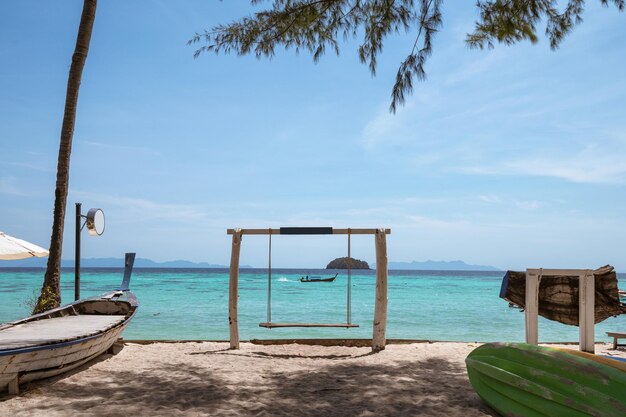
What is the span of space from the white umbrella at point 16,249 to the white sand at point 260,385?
5.26 ft

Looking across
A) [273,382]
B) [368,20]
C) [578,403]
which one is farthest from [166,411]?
[368,20]

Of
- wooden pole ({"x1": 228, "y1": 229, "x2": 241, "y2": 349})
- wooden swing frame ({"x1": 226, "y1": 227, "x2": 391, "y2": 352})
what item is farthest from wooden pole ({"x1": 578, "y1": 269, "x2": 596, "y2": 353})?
wooden pole ({"x1": 228, "y1": 229, "x2": 241, "y2": 349})

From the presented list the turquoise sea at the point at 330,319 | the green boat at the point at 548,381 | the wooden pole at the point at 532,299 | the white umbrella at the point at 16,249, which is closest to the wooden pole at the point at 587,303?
the wooden pole at the point at 532,299

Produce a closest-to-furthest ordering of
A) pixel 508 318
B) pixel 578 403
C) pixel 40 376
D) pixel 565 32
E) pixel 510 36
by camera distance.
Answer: pixel 578 403, pixel 40 376, pixel 510 36, pixel 565 32, pixel 508 318

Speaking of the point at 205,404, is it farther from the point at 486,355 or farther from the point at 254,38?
the point at 254,38

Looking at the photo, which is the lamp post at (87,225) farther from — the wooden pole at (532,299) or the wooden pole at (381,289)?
the wooden pole at (532,299)

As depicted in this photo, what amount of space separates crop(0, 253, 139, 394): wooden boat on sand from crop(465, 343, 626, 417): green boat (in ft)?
13.3

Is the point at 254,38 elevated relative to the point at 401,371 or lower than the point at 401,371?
elevated

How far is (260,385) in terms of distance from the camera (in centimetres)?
544

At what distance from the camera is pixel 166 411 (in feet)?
14.6

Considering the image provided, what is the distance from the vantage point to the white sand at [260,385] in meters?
4.53

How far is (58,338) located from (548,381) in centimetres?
463

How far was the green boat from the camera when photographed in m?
3.15

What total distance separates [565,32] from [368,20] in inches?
114
